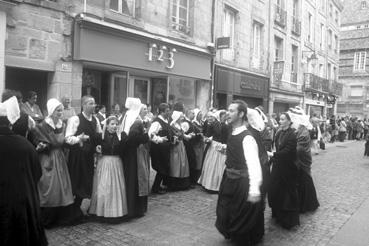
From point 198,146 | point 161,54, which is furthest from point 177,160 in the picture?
point 161,54

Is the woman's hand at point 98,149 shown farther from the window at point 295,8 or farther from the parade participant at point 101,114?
the window at point 295,8

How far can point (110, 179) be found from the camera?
513 centimetres

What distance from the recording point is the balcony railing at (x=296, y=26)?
22561 mm

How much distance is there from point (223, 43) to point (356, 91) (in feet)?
115

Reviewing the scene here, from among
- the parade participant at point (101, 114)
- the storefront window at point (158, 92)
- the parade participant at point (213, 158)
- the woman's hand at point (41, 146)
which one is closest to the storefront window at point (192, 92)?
the storefront window at point (158, 92)

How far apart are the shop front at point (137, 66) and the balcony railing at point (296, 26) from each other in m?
10.6

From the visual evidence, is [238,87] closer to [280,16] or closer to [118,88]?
[280,16]

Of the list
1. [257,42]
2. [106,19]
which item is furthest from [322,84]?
[106,19]

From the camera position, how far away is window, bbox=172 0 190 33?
42.8ft

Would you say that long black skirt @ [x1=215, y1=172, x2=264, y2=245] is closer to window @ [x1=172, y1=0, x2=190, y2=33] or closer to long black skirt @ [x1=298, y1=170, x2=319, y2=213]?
long black skirt @ [x1=298, y1=170, x2=319, y2=213]

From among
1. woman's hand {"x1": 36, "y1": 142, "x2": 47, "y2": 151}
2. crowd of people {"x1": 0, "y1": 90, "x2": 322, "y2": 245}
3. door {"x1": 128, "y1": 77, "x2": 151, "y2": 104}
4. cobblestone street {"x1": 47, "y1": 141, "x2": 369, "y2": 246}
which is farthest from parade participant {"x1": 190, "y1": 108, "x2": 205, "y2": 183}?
door {"x1": 128, "y1": 77, "x2": 151, "y2": 104}

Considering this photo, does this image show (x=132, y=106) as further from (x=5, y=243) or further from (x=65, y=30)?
(x=65, y=30)

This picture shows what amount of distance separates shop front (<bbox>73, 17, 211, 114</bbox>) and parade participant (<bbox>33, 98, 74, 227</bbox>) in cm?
494

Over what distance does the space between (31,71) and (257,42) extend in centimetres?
1281
